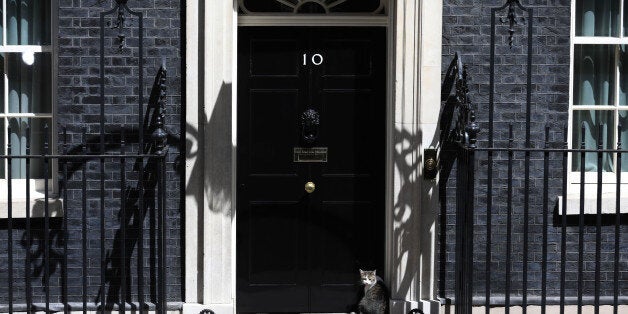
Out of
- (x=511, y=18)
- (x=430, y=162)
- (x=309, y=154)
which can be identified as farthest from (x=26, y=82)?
(x=511, y=18)

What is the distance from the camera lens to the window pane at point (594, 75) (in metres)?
7.61

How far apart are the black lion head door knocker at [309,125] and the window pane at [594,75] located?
80.7 inches

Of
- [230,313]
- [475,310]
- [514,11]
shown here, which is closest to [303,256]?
[230,313]

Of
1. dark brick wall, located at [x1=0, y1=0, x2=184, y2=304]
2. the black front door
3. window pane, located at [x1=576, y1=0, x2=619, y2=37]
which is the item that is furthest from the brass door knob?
window pane, located at [x1=576, y1=0, x2=619, y2=37]

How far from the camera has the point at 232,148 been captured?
24.0 feet

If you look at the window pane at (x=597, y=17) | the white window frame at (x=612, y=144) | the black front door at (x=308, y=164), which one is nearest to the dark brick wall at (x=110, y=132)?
the black front door at (x=308, y=164)

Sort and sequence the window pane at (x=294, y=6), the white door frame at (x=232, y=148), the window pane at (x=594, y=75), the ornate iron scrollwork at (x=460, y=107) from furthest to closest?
the window pane at (x=594, y=75) → the window pane at (x=294, y=6) → the white door frame at (x=232, y=148) → the ornate iron scrollwork at (x=460, y=107)

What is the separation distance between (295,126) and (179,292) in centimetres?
155

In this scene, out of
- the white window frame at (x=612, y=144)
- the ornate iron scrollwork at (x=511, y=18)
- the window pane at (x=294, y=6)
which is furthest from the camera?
the window pane at (x=294, y=6)

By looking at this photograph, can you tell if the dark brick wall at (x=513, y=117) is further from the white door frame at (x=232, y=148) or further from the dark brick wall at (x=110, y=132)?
the dark brick wall at (x=110, y=132)

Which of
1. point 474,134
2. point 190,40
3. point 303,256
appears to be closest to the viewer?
point 474,134

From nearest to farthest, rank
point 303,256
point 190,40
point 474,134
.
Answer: point 474,134
point 190,40
point 303,256

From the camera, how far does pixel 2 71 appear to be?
24.3 feet

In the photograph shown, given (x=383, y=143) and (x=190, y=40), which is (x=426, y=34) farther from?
(x=190, y=40)
